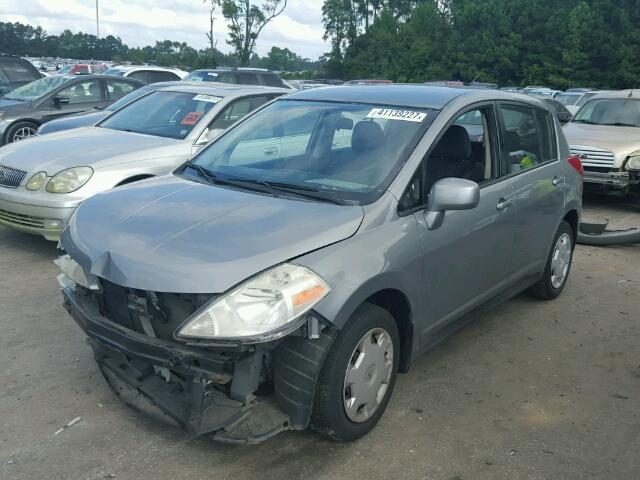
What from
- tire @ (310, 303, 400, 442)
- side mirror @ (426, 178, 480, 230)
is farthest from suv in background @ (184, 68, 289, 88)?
tire @ (310, 303, 400, 442)

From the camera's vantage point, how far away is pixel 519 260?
4750 millimetres

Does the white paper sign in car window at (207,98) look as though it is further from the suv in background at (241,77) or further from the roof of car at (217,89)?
the suv in background at (241,77)

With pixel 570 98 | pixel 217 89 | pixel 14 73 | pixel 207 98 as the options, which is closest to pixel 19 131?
pixel 14 73

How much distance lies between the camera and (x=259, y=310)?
2.81 meters

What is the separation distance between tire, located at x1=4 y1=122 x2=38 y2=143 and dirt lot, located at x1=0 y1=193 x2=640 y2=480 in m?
7.03

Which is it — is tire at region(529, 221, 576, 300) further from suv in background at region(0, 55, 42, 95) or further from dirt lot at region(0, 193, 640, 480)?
suv in background at region(0, 55, 42, 95)

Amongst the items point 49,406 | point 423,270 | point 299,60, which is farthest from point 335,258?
point 299,60

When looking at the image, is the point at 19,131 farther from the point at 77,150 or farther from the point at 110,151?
the point at 110,151

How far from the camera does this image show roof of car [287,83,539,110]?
4.11 meters

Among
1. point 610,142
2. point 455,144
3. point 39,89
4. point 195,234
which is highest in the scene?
point 455,144

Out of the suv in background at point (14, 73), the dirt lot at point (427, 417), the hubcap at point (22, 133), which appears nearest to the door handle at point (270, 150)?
the dirt lot at point (427, 417)

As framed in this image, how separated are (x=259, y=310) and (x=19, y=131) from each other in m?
10.3

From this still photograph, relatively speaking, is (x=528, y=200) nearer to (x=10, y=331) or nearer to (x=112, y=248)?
(x=112, y=248)

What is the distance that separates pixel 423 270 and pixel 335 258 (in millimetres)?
710
